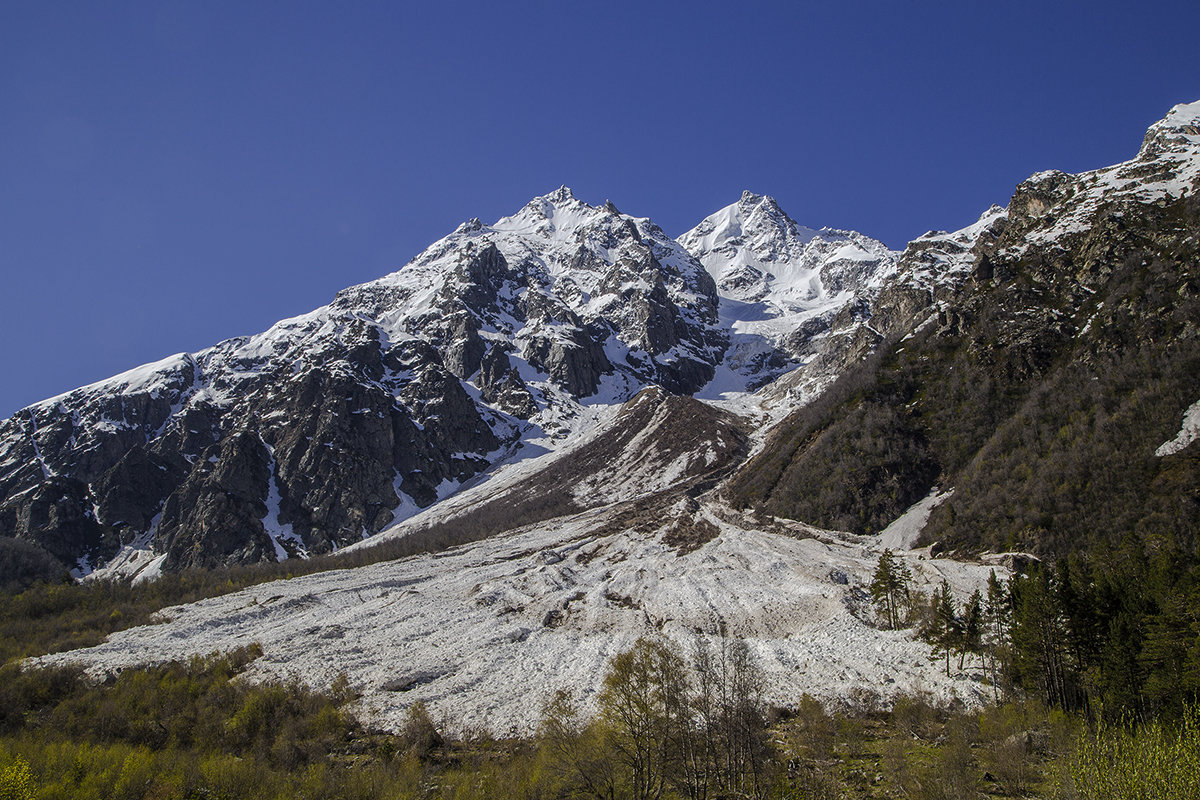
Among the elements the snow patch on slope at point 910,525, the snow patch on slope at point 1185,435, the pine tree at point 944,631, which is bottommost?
the pine tree at point 944,631

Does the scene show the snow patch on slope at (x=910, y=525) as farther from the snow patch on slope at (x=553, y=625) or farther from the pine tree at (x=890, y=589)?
the pine tree at (x=890, y=589)

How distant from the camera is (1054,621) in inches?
1677

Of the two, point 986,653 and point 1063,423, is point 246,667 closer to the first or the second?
point 986,653

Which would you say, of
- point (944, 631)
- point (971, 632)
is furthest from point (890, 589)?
point (971, 632)

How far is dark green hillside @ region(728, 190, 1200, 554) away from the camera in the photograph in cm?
6419

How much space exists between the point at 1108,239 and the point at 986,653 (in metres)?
79.0

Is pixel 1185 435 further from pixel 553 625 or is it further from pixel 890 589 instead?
pixel 553 625

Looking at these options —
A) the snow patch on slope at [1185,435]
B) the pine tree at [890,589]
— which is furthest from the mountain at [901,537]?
the pine tree at [890,589]

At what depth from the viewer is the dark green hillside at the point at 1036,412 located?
64.2m

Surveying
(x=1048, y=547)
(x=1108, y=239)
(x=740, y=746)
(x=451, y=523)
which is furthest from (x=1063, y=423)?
(x=451, y=523)

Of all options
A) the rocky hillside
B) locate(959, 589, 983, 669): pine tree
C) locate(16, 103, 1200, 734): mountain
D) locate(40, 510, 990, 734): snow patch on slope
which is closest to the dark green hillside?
the rocky hillside

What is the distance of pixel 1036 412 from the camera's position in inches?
3145

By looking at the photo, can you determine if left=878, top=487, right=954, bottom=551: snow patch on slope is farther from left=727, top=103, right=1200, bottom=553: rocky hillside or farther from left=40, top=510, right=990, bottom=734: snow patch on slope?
left=40, top=510, right=990, bottom=734: snow patch on slope

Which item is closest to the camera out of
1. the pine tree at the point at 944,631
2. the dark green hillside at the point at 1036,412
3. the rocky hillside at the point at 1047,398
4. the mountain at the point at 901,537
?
the pine tree at the point at 944,631
